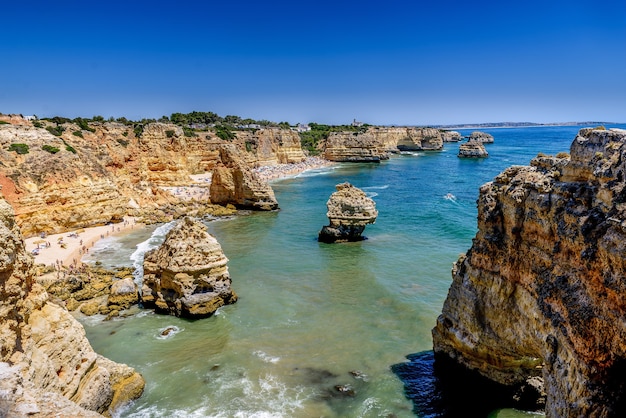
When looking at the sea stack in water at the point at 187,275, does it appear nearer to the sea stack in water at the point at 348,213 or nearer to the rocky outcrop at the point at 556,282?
the rocky outcrop at the point at 556,282

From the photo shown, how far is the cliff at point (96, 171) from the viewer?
100ft

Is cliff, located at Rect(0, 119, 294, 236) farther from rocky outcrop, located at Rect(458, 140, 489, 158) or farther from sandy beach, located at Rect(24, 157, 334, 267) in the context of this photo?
rocky outcrop, located at Rect(458, 140, 489, 158)

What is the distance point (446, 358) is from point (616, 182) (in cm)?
832

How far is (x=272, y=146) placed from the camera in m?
90.7

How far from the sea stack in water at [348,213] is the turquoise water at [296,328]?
97cm

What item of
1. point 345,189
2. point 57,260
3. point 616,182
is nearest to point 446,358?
point 616,182

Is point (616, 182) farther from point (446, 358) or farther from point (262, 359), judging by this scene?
point (262, 359)

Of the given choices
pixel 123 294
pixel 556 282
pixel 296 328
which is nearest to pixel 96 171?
pixel 123 294

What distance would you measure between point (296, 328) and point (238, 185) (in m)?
28.7

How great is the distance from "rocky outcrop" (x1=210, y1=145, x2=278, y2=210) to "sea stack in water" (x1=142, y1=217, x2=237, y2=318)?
24445 millimetres

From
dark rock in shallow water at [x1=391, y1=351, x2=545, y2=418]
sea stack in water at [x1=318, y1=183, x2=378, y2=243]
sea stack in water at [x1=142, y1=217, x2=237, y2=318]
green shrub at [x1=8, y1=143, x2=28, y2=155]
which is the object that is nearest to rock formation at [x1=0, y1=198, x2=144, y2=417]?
sea stack in water at [x1=142, y1=217, x2=237, y2=318]

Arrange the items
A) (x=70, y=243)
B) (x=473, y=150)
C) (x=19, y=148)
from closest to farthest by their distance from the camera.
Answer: (x=70, y=243)
(x=19, y=148)
(x=473, y=150)

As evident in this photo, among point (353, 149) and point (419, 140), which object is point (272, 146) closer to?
point (353, 149)

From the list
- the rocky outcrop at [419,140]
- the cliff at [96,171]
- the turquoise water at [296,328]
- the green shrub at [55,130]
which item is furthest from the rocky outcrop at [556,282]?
the rocky outcrop at [419,140]
